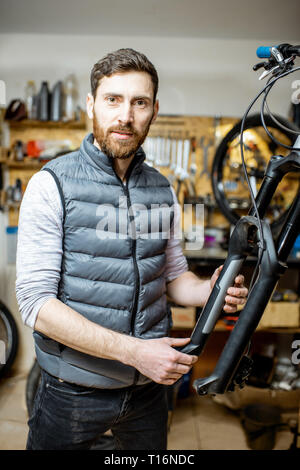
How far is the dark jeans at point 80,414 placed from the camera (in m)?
0.95

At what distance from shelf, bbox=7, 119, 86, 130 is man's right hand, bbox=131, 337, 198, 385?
190 cm

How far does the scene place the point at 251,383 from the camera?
84.3 inches

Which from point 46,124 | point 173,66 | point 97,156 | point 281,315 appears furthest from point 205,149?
point 97,156

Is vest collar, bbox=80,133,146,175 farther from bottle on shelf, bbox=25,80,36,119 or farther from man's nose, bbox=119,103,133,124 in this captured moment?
bottle on shelf, bbox=25,80,36,119

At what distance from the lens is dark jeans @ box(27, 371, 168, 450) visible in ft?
3.13

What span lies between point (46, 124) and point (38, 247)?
1862 millimetres

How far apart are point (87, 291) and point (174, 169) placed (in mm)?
1715

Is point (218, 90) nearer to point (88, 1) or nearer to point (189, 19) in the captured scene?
point (189, 19)

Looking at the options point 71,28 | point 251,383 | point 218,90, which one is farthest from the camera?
point 218,90

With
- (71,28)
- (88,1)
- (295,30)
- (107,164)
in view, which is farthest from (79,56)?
(107,164)

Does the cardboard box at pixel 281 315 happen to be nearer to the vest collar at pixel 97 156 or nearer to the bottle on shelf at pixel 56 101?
the vest collar at pixel 97 156

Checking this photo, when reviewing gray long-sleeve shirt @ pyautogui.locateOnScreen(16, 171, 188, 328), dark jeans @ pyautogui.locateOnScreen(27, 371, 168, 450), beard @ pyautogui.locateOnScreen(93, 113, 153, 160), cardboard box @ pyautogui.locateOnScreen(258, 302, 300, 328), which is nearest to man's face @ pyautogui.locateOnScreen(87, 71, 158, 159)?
beard @ pyautogui.locateOnScreen(93, 113, 153, 160)

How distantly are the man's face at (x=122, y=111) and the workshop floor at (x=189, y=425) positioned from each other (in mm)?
1547

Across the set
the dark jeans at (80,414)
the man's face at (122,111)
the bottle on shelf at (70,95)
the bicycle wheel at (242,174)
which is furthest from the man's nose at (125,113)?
the bottle on shelf at (70,95)
